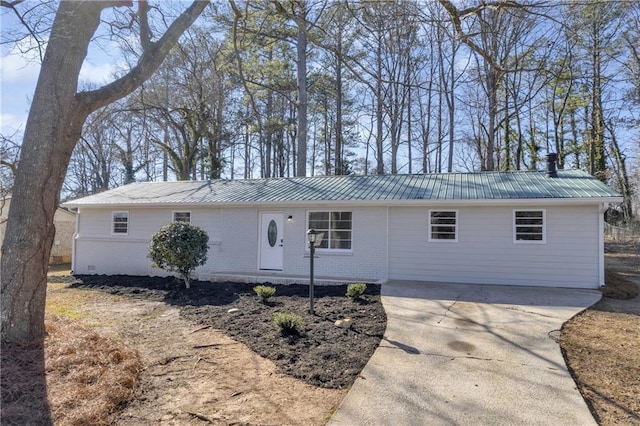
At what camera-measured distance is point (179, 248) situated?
9242 millimetres

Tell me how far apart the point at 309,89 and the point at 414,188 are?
11.2m

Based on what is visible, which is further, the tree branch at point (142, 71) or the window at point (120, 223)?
the window at point (120, 223)

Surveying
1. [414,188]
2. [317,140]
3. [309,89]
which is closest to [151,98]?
[309,89]

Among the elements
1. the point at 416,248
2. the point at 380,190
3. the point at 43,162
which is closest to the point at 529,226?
the point at 416,248

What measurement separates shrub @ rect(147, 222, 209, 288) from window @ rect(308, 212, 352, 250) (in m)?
3.09

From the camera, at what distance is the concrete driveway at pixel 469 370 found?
3180mm

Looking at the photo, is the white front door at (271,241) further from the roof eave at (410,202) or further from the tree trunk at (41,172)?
the tree trunk at (41,172)

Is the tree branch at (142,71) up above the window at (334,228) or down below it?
above

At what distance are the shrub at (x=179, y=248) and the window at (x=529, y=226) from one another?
7.70 metres

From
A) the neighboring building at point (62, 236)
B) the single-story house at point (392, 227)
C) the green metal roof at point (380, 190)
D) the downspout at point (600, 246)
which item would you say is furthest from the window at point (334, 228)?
the neighboring building at point (62, 236)

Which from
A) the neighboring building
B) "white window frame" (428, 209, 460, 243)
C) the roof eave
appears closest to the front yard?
the roof eave

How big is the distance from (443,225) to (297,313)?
4823 millimetres

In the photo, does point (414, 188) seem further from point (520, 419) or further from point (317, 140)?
point (317, 140)

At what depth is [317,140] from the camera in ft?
84.1
